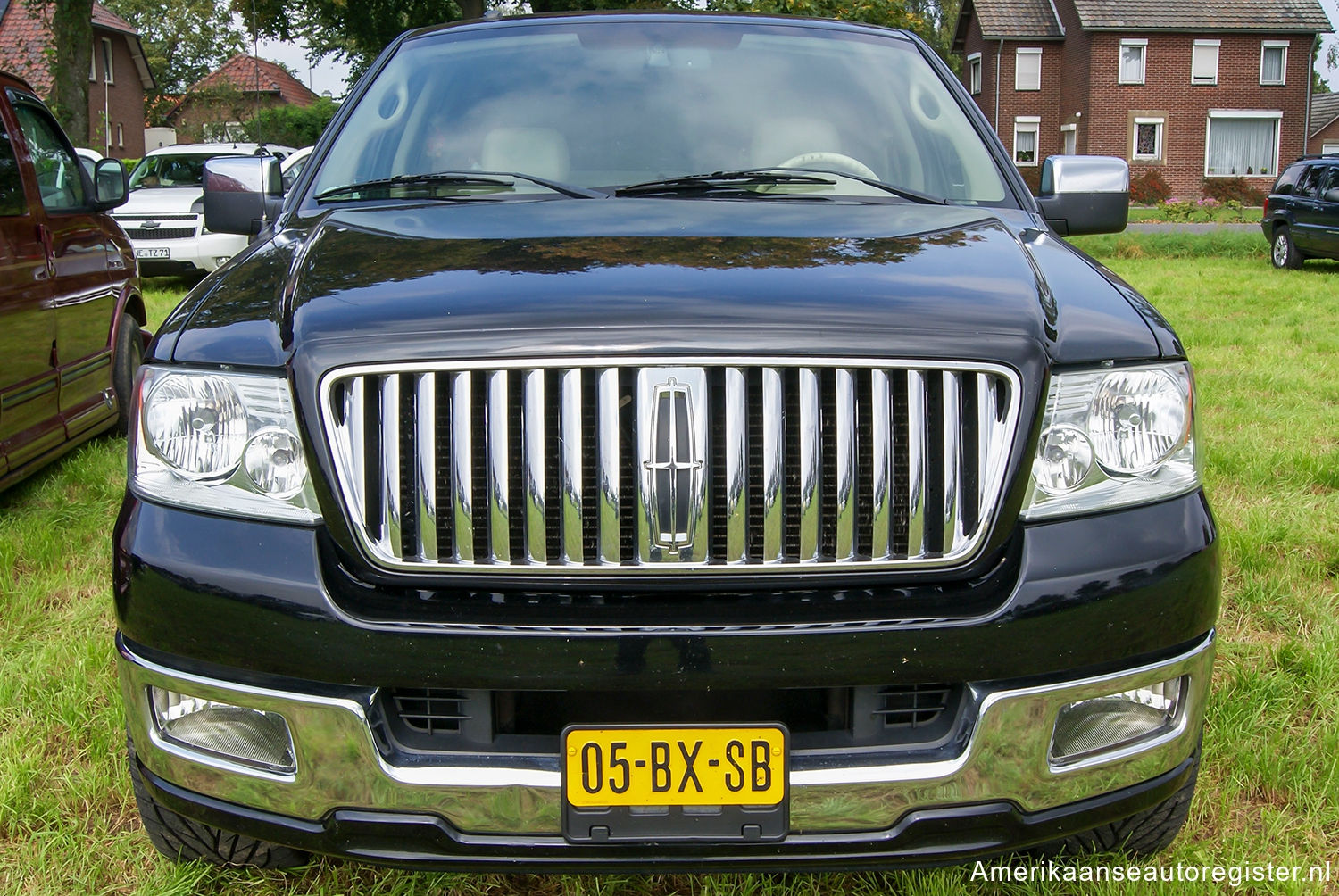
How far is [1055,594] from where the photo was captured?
1802 mm

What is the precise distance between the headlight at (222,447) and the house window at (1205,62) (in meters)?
48.0

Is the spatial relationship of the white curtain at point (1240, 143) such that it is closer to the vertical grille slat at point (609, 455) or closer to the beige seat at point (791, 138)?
the beige seat at point (791, 138)

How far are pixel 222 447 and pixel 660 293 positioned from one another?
0.75 metres

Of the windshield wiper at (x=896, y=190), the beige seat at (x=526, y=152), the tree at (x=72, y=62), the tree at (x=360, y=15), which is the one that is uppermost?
the tree at (x=360, y=15)

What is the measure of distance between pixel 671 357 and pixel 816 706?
1.99ft

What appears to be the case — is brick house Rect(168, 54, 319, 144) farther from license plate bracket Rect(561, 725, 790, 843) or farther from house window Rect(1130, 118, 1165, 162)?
license plate bracket Rect(561, 725, 790, 843)

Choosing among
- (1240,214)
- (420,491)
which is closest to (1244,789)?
(420,491)

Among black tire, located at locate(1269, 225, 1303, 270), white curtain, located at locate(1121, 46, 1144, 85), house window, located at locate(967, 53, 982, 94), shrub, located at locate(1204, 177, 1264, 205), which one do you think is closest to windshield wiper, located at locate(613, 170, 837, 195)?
black tire, located at locate(1269, 225, 1303, 270)

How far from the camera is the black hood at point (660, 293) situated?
181cm

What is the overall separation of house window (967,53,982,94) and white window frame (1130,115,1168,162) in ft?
21.5

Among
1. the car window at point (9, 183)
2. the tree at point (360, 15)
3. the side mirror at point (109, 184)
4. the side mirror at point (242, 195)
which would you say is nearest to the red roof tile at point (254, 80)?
the tree at point (360, 15)

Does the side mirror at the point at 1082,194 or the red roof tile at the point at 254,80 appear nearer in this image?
the side mirror at the point at 1082,194

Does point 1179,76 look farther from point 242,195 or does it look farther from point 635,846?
point 635,846

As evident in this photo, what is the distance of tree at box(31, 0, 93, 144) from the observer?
60.0ft
